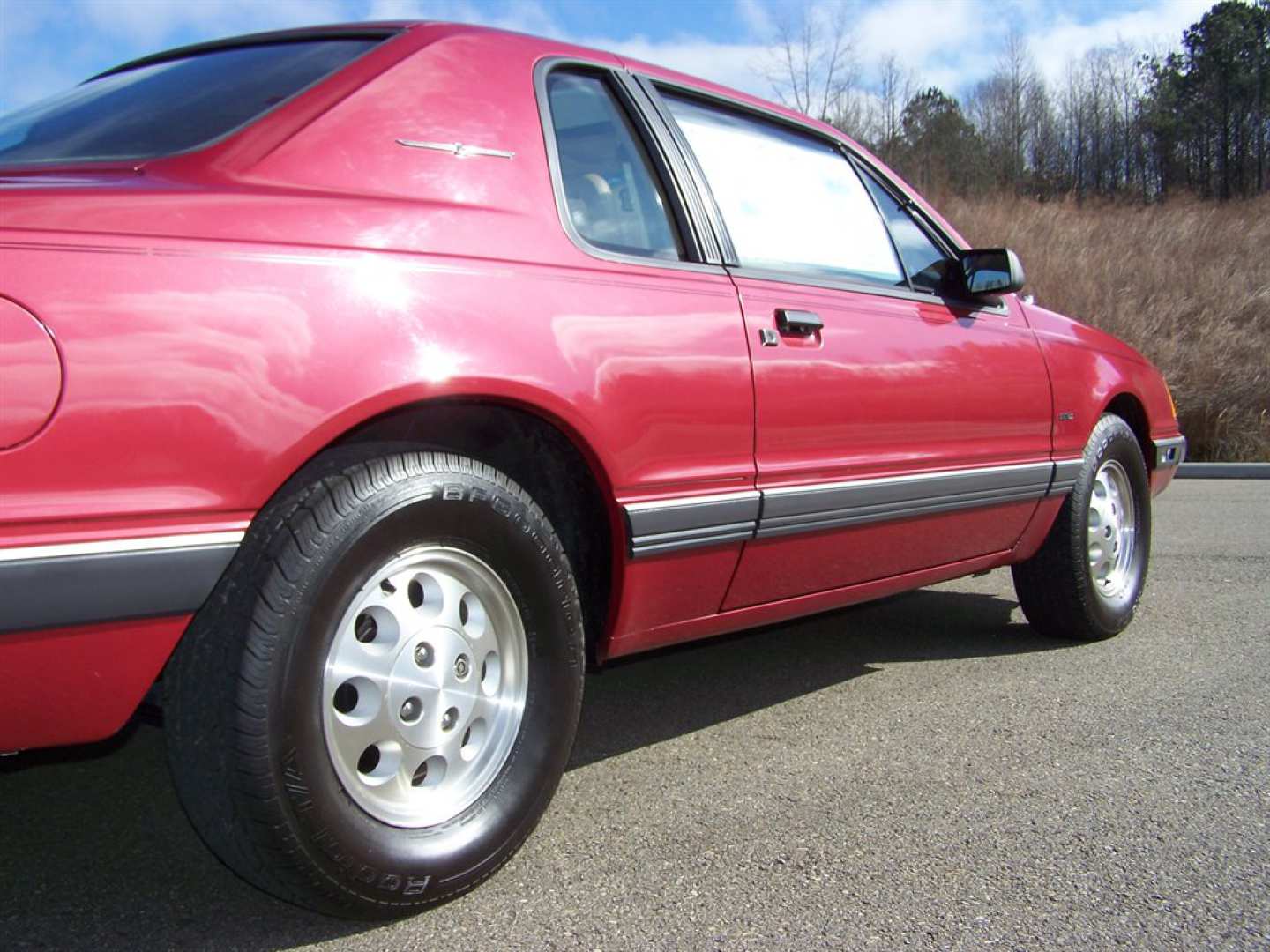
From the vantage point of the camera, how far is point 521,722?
8.01 feet

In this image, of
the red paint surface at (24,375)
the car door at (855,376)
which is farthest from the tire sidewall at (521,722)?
the car door at (855,376)

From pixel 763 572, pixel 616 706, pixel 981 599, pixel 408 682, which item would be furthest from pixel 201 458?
pixel 981 599

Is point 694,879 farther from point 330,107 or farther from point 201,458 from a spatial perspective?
point 330,107

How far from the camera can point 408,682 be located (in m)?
2.25

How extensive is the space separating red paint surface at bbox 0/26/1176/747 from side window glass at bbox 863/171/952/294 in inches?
7.5

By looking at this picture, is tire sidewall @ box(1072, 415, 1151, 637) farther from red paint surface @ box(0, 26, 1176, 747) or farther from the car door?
red paint surface @ box(0, 26, 1176, 747)

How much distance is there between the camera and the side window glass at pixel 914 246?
147 inches

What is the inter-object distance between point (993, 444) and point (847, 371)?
2.78ft

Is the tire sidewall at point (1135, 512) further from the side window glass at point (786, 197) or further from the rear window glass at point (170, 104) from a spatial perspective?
the rear window glass at point (170, 104)

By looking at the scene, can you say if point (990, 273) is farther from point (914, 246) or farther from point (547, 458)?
point (547, 458)

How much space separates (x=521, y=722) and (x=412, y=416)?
2.05 ft

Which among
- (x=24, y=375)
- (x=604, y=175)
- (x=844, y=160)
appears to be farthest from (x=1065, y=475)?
(x=24, y=375)

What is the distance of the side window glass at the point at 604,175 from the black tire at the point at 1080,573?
80.7 inches

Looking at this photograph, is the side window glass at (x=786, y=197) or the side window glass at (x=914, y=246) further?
the side window glass at (x=914, y=246)
